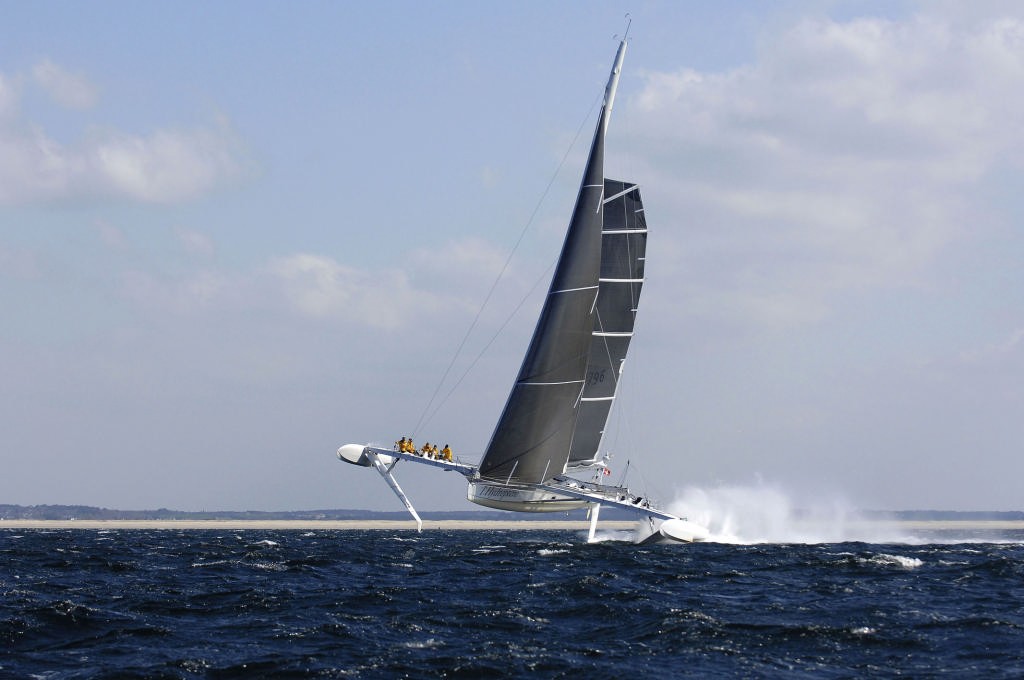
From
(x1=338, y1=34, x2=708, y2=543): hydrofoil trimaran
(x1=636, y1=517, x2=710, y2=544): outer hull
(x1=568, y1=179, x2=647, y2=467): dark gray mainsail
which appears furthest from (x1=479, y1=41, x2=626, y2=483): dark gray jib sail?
(x1=636, y1=517, x2=710, y2=544): outer hull

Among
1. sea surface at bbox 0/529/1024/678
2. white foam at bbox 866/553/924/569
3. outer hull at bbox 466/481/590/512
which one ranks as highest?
outer hull at bbox 466/481/590/512

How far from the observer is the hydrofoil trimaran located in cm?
4644

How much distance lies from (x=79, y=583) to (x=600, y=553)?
19.8m

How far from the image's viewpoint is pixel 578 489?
4966cm

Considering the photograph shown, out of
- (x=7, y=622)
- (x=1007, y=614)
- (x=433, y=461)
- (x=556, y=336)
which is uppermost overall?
(x=556, y=336)

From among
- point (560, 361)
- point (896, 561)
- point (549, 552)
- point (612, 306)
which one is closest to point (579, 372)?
point (560, 361)

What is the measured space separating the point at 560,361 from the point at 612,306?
5.73 metres

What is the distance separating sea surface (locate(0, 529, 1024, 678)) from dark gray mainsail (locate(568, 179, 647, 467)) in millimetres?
18473

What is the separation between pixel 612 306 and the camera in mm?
51406

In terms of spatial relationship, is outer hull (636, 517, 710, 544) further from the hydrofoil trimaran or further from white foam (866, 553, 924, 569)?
white foam (866, 553, 924, 569)

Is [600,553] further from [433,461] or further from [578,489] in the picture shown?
[433,461]

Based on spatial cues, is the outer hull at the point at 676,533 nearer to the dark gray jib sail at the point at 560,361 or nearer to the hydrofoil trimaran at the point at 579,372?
the hydrofoil trimaran at the point at 579,372

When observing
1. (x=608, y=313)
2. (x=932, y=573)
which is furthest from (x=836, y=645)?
(x=608, y=313)

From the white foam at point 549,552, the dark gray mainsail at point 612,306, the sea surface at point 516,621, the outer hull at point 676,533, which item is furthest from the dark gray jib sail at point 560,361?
the sea surface at point 516,621
